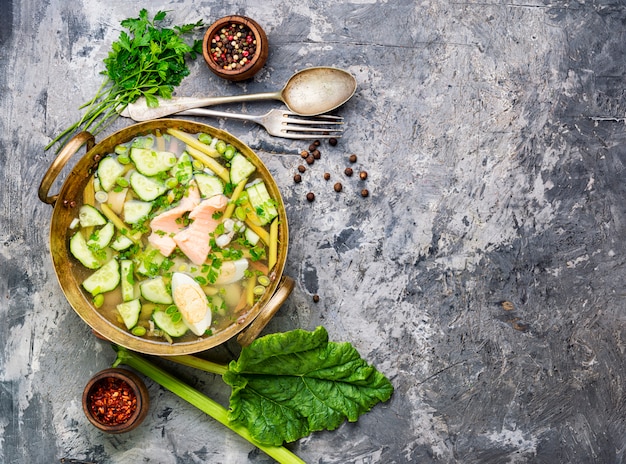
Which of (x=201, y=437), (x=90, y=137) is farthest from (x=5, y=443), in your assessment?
(x=90, y=137)

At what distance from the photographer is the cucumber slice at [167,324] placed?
2.65m

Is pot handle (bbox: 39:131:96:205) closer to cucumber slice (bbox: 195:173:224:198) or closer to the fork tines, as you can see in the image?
cucumber slice (bbox: 195:173:224:198)

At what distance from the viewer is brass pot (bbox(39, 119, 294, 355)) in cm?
260

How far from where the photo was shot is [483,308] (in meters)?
2.95

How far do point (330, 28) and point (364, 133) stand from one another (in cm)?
51

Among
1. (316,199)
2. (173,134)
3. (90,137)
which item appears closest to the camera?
(90,137)

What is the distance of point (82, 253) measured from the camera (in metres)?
2.64

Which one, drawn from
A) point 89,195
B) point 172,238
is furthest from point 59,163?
point 172,238

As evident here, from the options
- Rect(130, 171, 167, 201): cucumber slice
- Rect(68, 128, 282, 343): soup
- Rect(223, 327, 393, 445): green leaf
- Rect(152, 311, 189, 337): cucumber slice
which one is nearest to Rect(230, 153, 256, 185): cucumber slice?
Rect(68, 128, 282, 343): soup

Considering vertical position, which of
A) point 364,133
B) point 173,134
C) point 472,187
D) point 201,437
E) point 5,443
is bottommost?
point 201,437

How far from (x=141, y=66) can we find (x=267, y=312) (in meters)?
1.26

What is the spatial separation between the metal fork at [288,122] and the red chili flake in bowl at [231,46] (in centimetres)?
22

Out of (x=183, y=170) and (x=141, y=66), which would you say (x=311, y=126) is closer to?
(x=183, y=170)

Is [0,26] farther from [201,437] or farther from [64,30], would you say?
[201,437]
